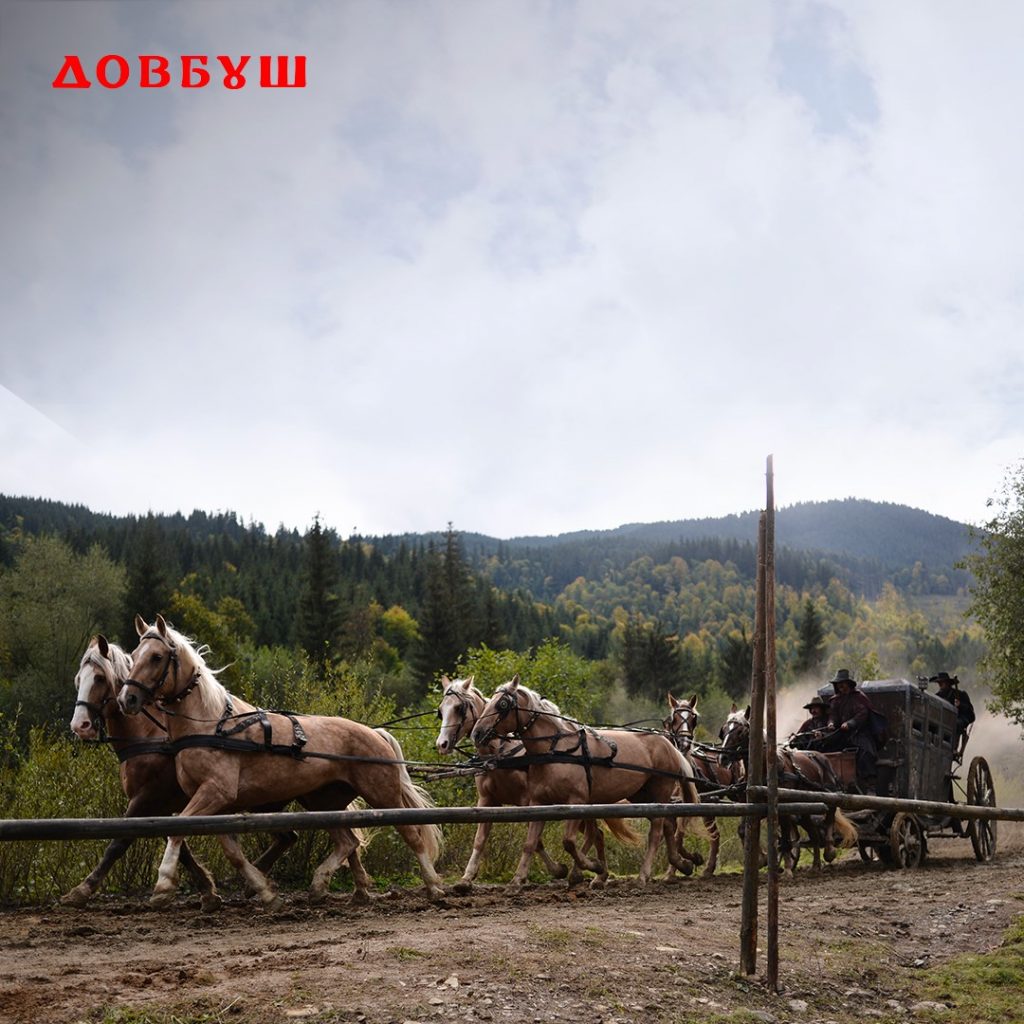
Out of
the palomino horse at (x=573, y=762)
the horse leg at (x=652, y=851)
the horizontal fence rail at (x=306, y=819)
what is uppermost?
the horizontal fence rail at (x=306, y=819)

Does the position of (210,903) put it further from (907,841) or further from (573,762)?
(907,841)

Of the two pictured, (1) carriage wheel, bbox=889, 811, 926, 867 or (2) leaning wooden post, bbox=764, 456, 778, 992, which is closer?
(2) leaning wooden post, bbox=764, 456, 778, 992

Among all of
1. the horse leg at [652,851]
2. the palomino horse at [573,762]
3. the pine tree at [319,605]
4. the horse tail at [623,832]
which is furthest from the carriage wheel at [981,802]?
the pine tree at [319,605]

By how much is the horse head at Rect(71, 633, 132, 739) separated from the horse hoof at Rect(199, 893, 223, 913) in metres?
1.71

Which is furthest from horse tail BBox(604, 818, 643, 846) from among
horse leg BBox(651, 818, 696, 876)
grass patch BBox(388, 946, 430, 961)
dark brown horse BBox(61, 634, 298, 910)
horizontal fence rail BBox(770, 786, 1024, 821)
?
grass patch BBox(388, 946, 430, 961)

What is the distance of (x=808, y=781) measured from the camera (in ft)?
43.3

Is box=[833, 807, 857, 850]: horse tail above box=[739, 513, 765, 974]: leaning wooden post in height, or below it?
below

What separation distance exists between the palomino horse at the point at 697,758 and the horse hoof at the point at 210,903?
661cm

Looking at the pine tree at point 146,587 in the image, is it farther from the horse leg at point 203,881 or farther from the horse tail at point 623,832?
the horse leg at point 203,881

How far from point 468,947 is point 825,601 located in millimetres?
165707

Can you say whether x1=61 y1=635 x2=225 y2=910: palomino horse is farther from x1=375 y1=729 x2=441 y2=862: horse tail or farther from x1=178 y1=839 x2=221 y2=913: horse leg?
x1=375 y1=729 x2=441 y2=862: horse tail

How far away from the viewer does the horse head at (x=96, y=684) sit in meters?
8.65

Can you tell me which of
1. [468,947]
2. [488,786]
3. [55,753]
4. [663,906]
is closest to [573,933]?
[468,947]

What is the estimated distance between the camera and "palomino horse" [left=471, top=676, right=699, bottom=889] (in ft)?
36.1
